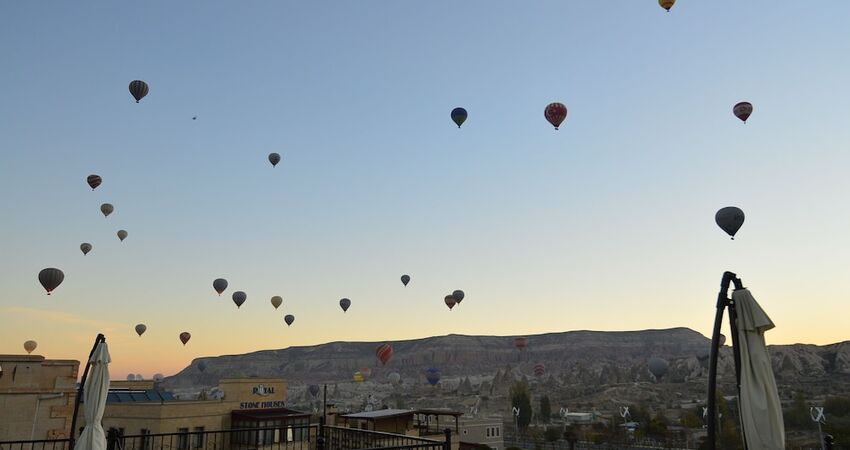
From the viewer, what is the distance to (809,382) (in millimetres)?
144500

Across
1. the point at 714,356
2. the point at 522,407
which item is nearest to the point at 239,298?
the point at 714,356

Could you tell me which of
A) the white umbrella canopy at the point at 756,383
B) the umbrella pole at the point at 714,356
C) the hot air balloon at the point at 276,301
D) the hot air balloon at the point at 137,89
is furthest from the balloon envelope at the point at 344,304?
the white umbrella canopy at the point at 756,383

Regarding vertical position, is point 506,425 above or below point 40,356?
below

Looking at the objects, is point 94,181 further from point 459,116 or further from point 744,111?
point 744,111

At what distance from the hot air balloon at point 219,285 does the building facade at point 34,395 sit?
33320 mm

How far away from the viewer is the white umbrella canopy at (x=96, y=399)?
472 inches

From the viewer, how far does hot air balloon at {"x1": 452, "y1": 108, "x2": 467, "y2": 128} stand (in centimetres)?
4450

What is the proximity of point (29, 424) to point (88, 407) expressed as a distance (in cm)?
1430

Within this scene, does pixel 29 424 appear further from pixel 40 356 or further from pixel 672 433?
pixel 672 433

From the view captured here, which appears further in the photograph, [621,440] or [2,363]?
[621,440]

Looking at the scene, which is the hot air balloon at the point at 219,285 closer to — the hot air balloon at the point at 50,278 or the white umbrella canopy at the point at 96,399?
the hot air balloon at the point at 50,278

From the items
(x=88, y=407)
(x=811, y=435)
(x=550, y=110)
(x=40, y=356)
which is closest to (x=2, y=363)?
(x=40, y=356)

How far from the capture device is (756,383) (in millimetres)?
8188

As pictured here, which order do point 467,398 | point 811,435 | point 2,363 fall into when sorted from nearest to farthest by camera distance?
point 2,363
point 811,435
point 467,398
